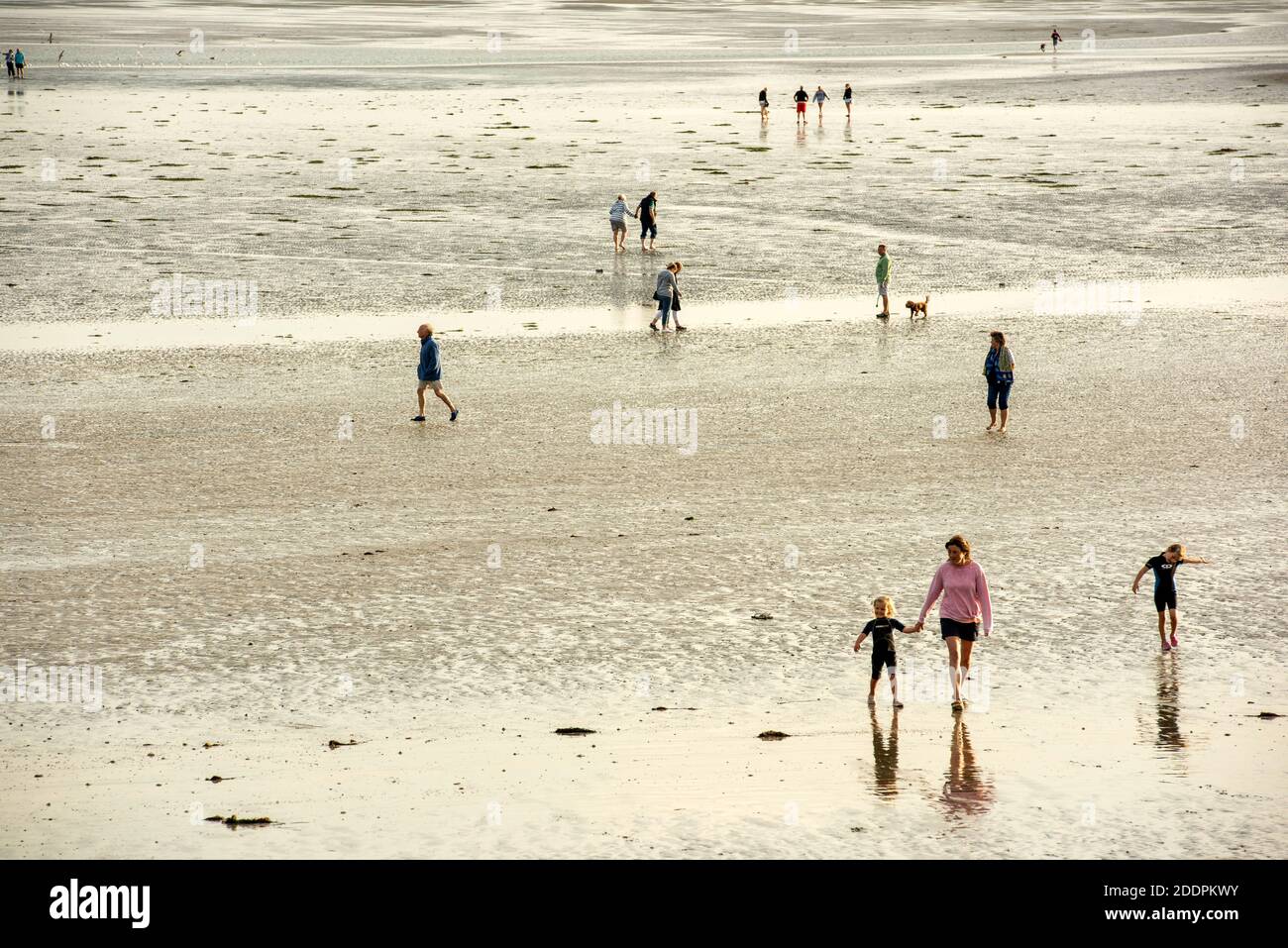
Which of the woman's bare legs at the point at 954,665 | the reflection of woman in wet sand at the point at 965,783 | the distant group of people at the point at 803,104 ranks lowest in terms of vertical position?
the reflection of woman in wet sand at the point at 965,783

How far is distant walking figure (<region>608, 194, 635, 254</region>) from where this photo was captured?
123 feet

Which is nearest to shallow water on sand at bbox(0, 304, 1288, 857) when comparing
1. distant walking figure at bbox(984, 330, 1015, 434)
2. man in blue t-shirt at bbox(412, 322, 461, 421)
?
man in blue t-shirt at bbox(412, 322, 461, 421)

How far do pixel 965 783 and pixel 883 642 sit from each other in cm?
184

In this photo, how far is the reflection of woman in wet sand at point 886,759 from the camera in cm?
1251

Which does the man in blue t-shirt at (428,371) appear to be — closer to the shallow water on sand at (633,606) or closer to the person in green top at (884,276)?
the shallow water on sand at (633,606)

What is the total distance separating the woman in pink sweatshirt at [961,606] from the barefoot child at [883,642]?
0.23 m

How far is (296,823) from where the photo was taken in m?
11.8

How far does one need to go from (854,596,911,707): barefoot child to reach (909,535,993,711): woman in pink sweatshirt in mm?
227

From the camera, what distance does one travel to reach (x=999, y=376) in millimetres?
23391

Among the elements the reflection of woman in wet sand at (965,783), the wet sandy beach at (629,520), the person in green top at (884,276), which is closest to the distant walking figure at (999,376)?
the wet sandy beach at (629,520)

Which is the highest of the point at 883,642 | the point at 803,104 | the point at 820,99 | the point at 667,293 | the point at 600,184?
the point at 820,99

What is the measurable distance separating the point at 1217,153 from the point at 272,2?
108700mm

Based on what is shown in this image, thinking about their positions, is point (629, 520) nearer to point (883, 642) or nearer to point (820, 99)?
point (883, 642)

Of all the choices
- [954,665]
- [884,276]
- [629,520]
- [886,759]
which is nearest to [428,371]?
[629,520]
